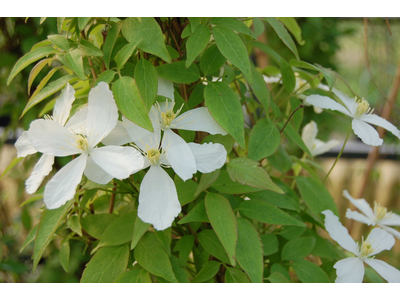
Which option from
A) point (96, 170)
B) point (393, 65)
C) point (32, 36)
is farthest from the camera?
point (393, 65)

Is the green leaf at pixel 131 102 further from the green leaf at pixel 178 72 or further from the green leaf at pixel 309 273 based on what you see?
the green leaf at pixel 309 273

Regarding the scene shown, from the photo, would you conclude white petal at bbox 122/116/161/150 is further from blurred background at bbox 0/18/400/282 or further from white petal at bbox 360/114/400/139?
blurred background at bbox 0/18/400/282

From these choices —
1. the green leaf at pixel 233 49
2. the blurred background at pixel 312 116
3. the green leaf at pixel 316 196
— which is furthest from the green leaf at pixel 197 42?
the blurred background at pixel 312 116

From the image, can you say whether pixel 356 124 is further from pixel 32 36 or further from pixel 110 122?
pixel 32 36

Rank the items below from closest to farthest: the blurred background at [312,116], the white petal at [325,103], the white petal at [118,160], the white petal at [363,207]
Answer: the white petal at [118,160] < the white petal at [325,103] < the white petal at [363,207] < the blurred background at [312,116]

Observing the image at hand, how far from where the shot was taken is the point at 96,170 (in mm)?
291

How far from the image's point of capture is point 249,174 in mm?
304

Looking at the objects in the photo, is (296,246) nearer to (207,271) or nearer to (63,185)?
(207,271)

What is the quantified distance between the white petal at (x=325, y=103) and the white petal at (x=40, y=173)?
0.88ft

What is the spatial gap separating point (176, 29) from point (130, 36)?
7 cm

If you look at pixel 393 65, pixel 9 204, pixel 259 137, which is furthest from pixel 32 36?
pixel 393 65

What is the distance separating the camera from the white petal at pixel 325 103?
14.9 inches

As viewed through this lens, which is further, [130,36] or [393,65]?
[393,65]

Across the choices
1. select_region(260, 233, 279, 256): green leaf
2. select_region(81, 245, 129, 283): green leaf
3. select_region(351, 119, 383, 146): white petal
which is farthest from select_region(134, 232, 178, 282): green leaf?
select_region(351, 119, 383, 146): white petal
